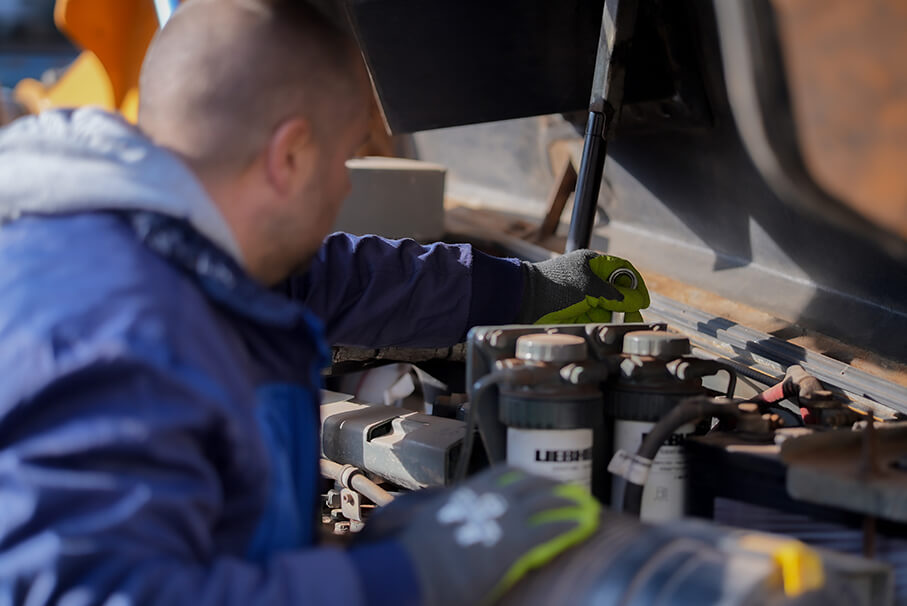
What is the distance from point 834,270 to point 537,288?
1.65 feet

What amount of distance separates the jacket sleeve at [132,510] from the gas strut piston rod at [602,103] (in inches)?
40.1

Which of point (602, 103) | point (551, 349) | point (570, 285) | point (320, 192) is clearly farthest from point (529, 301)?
point (320, 192)

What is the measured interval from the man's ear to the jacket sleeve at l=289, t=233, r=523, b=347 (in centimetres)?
44

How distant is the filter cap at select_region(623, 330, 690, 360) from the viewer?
105 centimetres

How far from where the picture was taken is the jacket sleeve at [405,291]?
1348 mm

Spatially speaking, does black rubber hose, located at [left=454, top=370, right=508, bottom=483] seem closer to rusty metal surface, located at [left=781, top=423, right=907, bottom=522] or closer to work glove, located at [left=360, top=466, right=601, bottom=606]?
work glove, located at [left=360, top=466, right=601, bottom=606]

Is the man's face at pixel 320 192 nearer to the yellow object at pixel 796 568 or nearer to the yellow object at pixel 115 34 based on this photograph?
the yellow object at pixel 796 568

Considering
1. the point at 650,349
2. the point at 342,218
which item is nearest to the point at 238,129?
the point at 650,349

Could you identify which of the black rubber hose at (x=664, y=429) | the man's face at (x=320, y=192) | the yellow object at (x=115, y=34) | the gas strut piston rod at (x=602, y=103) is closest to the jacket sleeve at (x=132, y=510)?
the man's face at (x=320, y=192)

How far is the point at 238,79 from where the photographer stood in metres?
0.84

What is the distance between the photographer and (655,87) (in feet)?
5.28

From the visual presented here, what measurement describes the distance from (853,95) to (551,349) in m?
0.44

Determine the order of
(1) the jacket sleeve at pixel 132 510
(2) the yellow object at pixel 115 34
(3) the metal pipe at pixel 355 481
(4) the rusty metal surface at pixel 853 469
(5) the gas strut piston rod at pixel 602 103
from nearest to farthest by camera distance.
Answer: (1) the jacket sleeve at pixel 132 510 → (4) the rusty metal surface at pixel 853 469 → (3) the metal pipe at pixel 355 481 → (5) the gas strut piston rod at pixel 602 103 → (2) the yellow object at pixel 115 34

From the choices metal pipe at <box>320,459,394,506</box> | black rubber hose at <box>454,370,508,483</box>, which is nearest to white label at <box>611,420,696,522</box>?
black rubber hose at <box>454,370,508,483</box>
